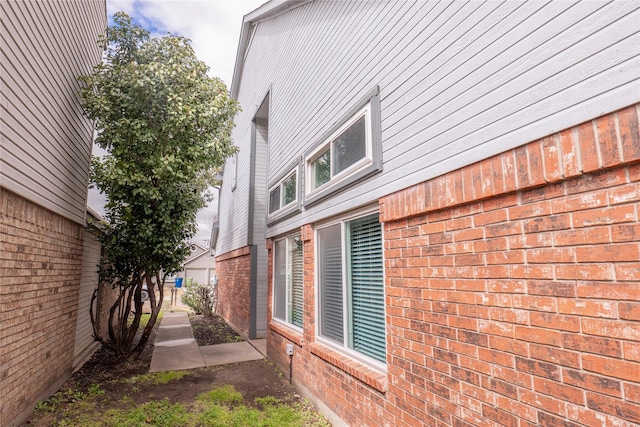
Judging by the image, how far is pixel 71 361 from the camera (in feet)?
19.3

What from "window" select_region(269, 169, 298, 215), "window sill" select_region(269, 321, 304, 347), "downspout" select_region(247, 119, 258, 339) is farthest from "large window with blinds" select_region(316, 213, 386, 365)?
"downspout" select_region(247, 119, 258, 339)

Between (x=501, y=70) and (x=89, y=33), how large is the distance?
7.52 m

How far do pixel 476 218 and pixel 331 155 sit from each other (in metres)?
2.65

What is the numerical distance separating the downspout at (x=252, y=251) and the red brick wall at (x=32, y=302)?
4.28m

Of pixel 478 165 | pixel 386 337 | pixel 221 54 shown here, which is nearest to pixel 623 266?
pixel 478 165

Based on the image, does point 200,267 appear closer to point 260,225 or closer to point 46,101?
point 260,225

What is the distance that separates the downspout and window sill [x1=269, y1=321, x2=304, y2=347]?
2.59 meters

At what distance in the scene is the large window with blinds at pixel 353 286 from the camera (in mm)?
3551

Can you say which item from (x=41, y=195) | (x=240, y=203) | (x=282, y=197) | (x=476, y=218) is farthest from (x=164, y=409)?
(x=240, y=203)

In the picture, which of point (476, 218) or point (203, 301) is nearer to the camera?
point (476, 218)

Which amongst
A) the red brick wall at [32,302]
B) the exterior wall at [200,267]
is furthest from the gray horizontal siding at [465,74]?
the exterior wall at [200,267]

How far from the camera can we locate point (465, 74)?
247 centimetres

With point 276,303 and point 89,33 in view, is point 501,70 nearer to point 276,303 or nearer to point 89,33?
point 276,303

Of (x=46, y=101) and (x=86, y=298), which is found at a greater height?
(x=46, y=101)
